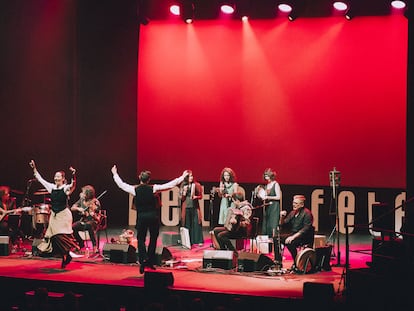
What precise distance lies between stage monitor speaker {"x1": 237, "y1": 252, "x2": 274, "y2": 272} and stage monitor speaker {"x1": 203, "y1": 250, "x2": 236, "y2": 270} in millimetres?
130

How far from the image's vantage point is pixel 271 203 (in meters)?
11.8

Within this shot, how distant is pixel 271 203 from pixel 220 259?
1.84m

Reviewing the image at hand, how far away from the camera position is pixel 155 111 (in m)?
14.8

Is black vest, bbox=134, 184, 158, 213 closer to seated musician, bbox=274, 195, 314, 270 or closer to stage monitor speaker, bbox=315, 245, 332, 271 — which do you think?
seated musician, bbox=274, 195, 314, 270

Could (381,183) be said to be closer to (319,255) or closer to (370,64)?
(370,64)

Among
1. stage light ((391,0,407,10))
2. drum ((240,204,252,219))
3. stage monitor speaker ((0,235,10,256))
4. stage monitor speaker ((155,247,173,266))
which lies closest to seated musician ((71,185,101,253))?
stage monitor speaker ((0,235,10,256))

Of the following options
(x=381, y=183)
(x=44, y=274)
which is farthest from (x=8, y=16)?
(x=381, y=183)

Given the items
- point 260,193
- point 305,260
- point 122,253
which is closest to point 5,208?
point 122,253

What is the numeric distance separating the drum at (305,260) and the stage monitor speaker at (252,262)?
0.42m

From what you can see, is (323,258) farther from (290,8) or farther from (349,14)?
(290,8)

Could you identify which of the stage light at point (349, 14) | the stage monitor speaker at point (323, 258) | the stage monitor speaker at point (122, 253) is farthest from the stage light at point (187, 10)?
the stage monitor speaker at point (323, 258)

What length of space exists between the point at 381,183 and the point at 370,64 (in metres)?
2.21

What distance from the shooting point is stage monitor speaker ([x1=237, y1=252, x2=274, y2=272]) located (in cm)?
→ 1002

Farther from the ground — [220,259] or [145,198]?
[145,198]
